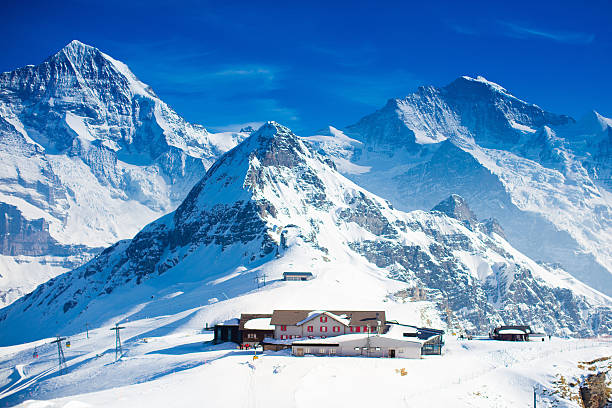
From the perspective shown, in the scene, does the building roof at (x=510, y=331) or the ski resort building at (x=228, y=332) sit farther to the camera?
the building roof at (x=510, y=331)

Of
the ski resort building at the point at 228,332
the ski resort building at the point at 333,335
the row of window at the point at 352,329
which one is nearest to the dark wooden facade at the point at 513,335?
the ski resort building at the point at 333,335

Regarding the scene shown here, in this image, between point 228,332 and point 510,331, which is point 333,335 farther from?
point 510,331

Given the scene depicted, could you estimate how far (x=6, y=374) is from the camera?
156125 mm

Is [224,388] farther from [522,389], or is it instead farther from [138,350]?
[138,350]

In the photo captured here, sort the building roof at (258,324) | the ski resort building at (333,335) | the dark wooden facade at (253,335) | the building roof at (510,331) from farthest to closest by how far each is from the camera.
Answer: the building roof at (510,331)
the building roof at (258,324)
the dark wooden facade at (253,335)
the ski resort building at (333,335)

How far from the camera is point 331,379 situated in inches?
2864

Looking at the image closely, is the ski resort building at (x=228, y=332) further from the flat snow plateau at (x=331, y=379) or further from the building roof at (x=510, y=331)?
the building roof at (x=510, y=331)

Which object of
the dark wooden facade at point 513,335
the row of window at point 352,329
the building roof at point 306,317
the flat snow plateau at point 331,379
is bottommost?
the flat snow plateau at point 331,379

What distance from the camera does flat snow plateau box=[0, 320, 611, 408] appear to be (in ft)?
216

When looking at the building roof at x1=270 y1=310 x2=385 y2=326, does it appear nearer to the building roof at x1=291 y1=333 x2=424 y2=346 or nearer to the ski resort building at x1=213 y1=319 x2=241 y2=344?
the building roof at x1=291 y1=333 x2=424 y2=346

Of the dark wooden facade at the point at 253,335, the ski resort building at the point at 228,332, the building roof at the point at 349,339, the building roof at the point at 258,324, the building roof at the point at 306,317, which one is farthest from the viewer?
the ski resort building at the point at 228,332

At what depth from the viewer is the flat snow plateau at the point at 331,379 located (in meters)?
65.9

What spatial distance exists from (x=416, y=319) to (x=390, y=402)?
13163cm

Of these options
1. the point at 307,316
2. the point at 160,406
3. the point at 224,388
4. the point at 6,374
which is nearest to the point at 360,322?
the point at 307,316
